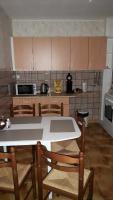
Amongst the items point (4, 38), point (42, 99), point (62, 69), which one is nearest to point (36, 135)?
point (42, 99)

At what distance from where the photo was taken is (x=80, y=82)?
4.21 meters

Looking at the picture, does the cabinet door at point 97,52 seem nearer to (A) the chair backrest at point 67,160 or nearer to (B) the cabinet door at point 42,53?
(B) the cabinet door at point 42,53

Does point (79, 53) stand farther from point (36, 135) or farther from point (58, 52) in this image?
point (36, 135)

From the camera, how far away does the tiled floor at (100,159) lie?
2.03 metres

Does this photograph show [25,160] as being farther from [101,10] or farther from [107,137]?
[101,10]

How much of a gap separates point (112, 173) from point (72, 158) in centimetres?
140

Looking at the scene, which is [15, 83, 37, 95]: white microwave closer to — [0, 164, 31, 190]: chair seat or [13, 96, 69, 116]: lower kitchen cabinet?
[13, 96, 69, 116]: lower kitchen cabinet

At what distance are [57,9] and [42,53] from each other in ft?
3.14

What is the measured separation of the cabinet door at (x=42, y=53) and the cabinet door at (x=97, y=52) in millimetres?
909

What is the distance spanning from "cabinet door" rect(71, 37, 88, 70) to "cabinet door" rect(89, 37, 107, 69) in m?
0.11

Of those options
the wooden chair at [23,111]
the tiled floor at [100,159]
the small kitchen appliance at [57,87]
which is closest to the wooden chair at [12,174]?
the tiled floor at [100,159]

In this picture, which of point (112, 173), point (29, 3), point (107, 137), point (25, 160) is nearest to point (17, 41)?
point (29, 3)

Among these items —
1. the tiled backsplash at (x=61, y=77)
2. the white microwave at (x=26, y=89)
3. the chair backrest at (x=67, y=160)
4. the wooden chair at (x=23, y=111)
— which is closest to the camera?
the chair backrest at (x=67, y=160)

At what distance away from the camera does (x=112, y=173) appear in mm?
2354
